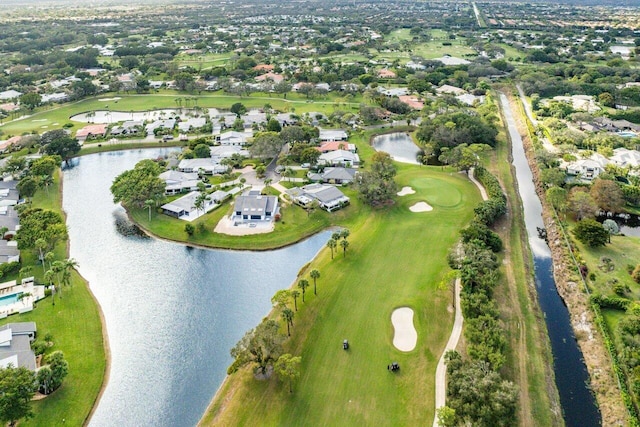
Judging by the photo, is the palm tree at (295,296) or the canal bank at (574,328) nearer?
the canal bank at (574,328)

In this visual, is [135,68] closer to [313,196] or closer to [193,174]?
[193,174]

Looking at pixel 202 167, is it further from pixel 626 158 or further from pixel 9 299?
pixel 626 158

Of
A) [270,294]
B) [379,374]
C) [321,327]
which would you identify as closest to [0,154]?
[270,294]

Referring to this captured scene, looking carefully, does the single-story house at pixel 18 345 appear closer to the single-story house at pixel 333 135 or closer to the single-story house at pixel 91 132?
the single-story house at pixel 333 135

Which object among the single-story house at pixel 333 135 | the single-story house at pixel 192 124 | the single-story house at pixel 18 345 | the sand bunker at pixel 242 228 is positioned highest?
the single-story house at pixel 18 345

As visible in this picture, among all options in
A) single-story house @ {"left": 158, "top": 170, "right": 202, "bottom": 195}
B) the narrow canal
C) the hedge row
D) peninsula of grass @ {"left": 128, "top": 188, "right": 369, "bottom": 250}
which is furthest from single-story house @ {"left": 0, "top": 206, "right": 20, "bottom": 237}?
the narrow canal

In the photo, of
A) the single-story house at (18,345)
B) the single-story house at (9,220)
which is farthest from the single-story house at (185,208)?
the single-story house at (18,345)

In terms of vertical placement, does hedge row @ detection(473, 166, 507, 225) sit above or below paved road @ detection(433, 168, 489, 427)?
above

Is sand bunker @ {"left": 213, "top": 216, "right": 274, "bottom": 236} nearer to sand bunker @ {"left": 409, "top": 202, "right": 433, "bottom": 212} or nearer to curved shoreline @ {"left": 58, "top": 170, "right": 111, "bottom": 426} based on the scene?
curved shoreline @ {"left": 58, "top": 170, "right": 111, "bottom": 426}
